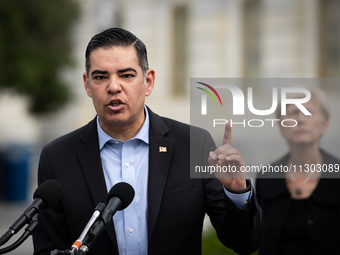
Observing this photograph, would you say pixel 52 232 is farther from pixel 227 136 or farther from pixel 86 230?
pixel 227 136

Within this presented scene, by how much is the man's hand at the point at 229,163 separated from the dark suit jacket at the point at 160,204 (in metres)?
0.14

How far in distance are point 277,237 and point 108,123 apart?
1.72 meters

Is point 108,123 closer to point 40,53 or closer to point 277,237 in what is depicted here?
point 277,237

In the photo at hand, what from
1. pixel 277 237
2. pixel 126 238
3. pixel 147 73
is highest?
pixel 147 73

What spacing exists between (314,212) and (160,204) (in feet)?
5.13

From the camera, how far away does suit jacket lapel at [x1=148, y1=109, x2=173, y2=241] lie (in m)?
2.82

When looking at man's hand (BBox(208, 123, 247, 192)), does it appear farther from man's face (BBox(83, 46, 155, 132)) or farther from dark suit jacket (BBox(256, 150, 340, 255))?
dark suit jacket (BBox(256, 150, 340, 255))

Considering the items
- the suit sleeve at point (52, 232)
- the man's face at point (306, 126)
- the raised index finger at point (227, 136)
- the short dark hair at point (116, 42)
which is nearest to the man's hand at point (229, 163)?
the raised index finger at point (227, 136)

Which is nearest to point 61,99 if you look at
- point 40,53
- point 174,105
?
point 40,53

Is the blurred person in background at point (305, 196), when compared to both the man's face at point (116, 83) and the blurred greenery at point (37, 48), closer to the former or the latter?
the man's face at point (116, 83)

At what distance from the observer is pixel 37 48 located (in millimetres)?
10742

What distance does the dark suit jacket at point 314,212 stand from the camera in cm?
379

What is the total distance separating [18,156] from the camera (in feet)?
42.8

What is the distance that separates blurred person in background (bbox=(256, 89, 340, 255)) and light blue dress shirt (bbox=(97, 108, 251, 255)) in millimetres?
1151
